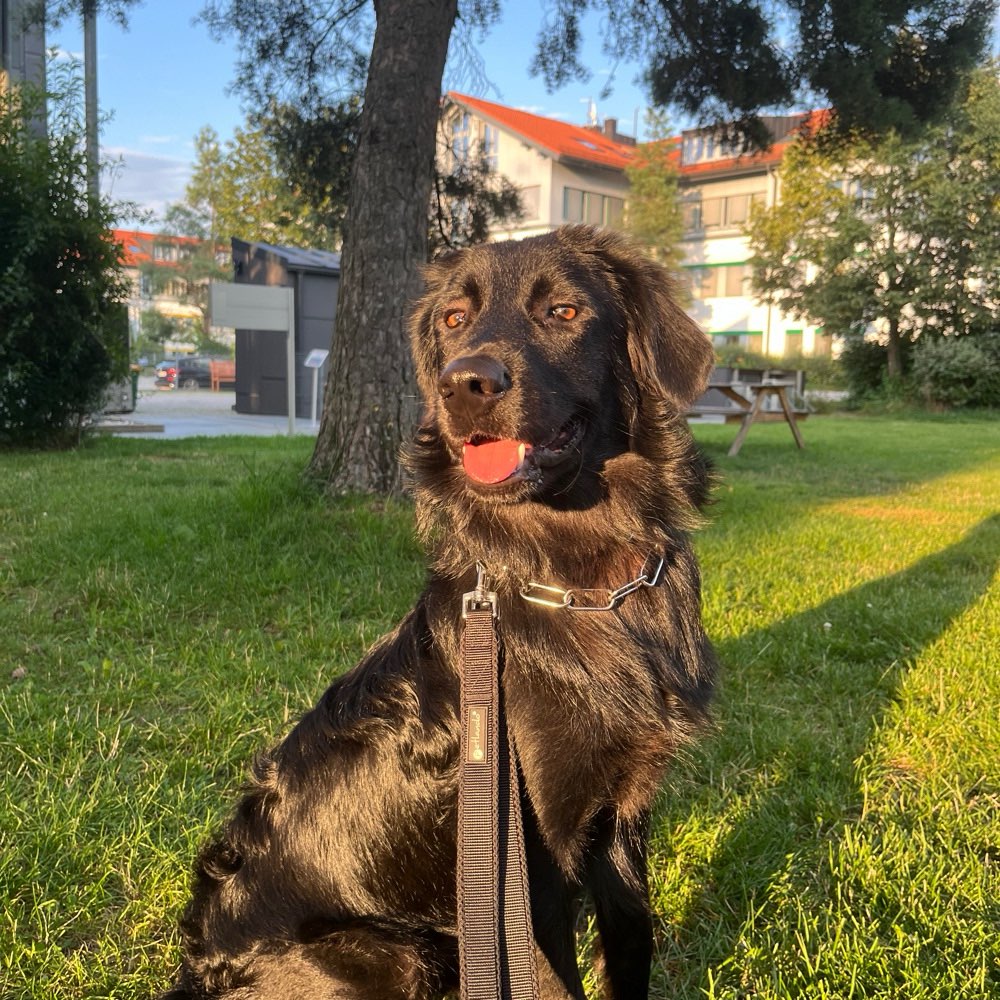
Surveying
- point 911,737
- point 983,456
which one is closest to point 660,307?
point 911,737

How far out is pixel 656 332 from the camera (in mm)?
2219

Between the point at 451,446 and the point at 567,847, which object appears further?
the point at 451,446

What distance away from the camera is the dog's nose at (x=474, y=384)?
1.85 m

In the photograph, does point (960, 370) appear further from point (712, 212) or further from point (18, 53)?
point (712, 212)

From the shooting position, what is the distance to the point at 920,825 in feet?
8.29

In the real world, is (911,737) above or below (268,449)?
below

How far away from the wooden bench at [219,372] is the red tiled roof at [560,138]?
667 inches

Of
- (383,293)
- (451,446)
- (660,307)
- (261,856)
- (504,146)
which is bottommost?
(261,856)

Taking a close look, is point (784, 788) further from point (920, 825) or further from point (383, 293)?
point (383, 293)

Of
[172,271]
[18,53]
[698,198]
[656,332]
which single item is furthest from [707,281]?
[656,332]

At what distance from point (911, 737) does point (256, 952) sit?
8.25 ft

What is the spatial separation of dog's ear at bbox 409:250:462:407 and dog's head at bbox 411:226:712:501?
0.07ft

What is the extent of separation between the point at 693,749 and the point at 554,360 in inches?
44.1

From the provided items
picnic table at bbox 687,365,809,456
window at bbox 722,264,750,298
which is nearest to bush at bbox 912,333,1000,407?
picnic table at bbox 687,365,809,456
